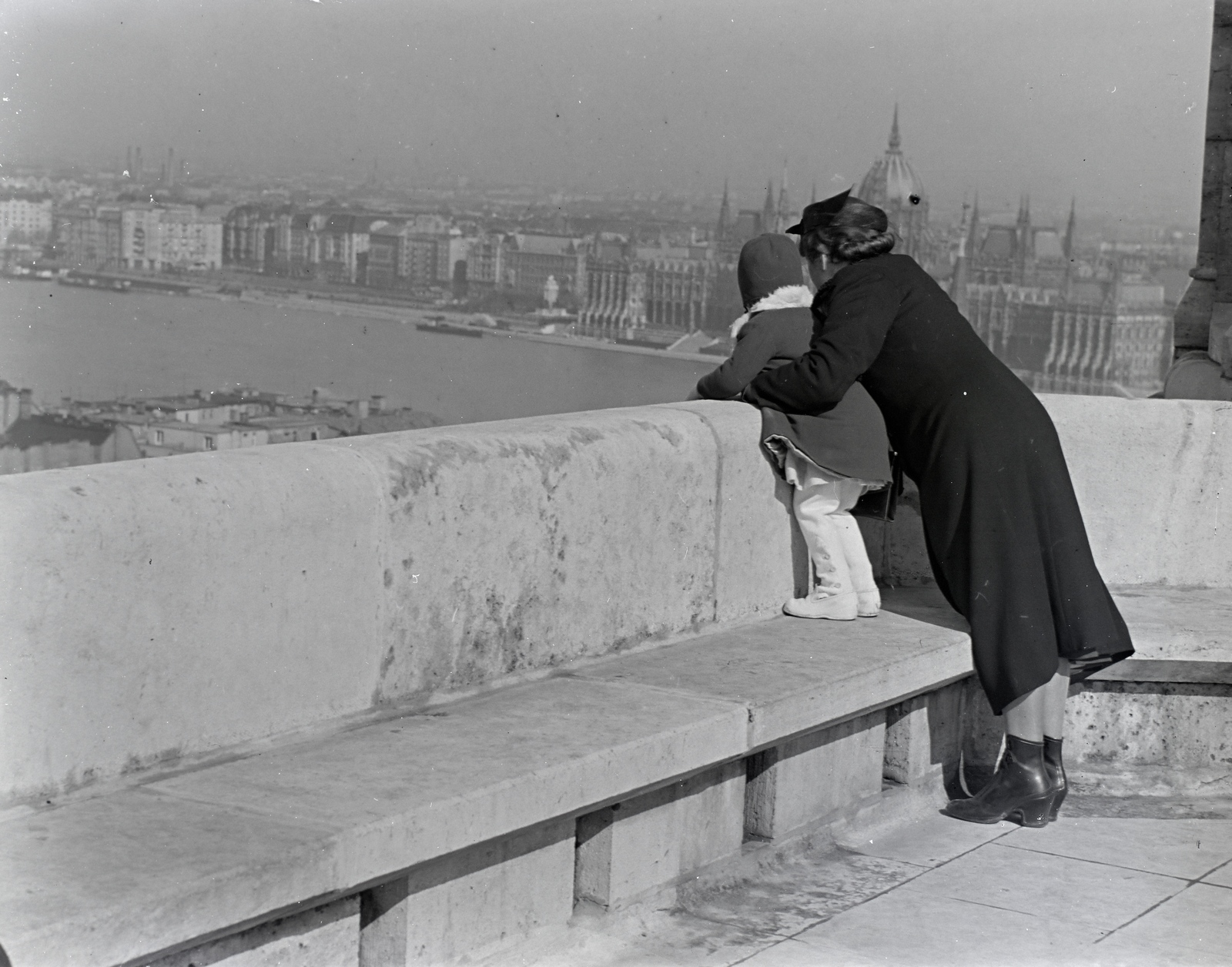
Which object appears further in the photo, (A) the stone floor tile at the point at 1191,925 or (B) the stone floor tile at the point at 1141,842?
(B) the stone floor tile at the point at 1141,842

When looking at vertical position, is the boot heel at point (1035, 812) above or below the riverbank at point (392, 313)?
above

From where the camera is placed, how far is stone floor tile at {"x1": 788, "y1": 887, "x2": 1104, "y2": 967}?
2.77 metres

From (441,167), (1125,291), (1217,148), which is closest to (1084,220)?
(1125,291)

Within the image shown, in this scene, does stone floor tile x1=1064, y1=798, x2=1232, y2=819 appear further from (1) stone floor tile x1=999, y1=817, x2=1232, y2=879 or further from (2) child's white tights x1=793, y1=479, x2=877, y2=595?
(2) child's white tights x1=793, y1=479, x2=877, y2=595

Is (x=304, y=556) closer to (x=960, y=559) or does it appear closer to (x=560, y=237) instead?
(x=960, y=559)

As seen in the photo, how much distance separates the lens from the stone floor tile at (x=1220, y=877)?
3252 mm

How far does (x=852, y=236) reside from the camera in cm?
359

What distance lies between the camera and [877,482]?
3.58m

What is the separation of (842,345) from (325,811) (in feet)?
5.69

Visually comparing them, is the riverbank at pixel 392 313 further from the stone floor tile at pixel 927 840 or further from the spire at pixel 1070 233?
the stone floor tile at pixel 927 840

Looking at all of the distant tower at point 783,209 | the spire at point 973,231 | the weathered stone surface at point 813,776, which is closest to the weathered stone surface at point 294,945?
the weathered stone surface at point 813,776

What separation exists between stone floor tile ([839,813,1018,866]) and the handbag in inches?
27.8

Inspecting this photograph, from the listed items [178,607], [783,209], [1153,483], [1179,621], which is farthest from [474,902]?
[783,209]

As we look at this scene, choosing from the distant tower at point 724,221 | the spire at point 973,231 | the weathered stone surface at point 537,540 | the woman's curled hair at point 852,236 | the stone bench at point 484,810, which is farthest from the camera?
the spire at point 973,231
